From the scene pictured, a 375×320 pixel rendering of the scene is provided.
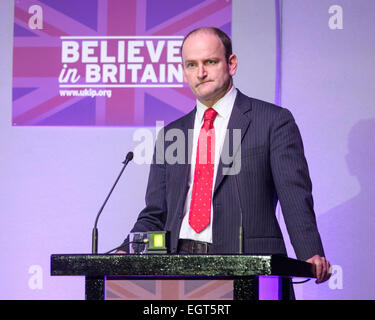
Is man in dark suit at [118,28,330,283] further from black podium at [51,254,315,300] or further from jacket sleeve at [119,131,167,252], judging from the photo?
black podium at [51,254,315,300]

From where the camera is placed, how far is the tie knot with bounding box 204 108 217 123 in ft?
9.45

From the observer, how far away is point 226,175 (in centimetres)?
271

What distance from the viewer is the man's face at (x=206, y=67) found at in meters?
2.89

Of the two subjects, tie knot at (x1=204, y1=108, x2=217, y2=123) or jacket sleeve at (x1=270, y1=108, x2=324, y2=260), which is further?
tie knot at (x1=204, y1=108, x2=217, y2=123)

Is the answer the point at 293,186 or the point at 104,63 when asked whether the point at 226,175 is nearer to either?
the point at 293,186

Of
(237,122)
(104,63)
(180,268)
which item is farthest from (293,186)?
(104,63)

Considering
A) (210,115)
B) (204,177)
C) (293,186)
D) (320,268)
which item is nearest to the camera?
(320,268)

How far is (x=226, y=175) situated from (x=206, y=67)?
19.8 inches

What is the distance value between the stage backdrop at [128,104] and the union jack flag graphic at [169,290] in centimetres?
194

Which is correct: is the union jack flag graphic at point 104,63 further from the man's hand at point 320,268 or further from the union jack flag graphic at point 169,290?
the union jack flag graphic at point 169,290

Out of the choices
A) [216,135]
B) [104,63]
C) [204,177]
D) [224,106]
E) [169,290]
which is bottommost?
[169,290]

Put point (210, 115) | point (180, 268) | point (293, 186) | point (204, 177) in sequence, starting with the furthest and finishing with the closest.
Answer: point (210, 115), point (204, 177), point (293, 186), point (180, 268)

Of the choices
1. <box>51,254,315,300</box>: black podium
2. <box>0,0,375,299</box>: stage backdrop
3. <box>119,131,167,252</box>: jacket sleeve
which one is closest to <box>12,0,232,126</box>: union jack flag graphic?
<box>0,0,375,299</box>: stage backdrop
